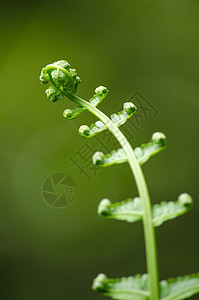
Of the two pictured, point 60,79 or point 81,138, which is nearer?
point 60,79

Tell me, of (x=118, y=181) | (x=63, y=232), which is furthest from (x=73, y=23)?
(x=63, y=232)

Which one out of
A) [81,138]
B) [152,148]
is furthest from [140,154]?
[81,138]

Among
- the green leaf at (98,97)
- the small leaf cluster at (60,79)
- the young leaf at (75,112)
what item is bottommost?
the young leaf at (75,112)

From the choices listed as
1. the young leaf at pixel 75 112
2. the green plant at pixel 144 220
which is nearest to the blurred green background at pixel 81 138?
the young leaf at pixel 75 112

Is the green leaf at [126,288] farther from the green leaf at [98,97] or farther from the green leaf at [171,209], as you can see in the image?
the green leaf at [98,97]

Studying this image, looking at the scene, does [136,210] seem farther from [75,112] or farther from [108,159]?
[75,112]
